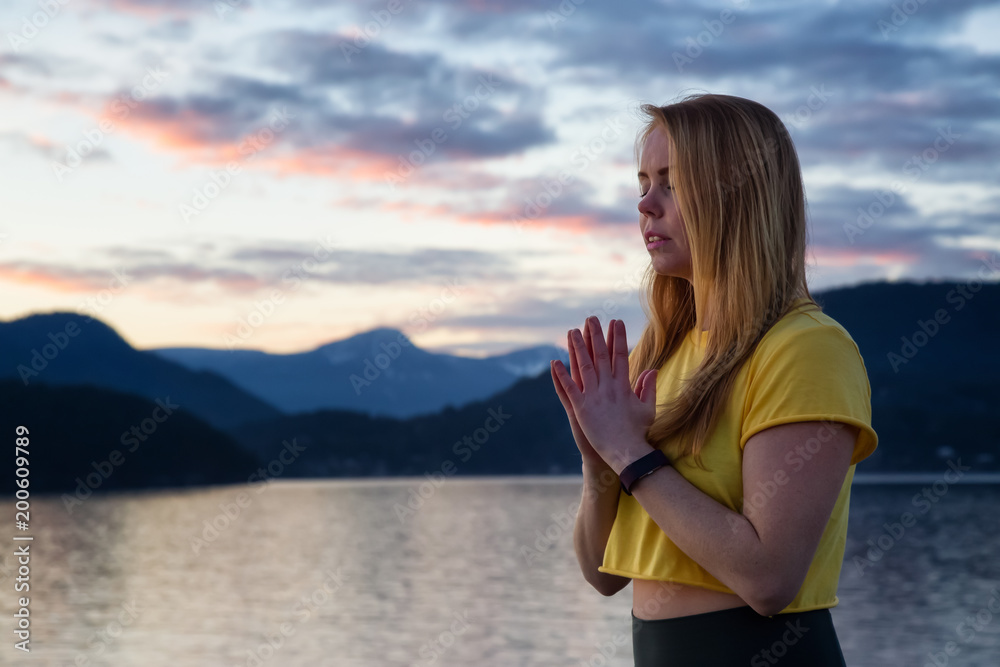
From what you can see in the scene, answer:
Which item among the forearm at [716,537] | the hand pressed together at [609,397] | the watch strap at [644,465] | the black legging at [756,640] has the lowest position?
the black legging at [756,640]

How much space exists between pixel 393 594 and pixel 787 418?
50.8 meters

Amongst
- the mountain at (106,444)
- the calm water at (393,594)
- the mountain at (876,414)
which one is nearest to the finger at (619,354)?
the calm water at (393,594)

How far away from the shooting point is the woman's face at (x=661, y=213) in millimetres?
2088

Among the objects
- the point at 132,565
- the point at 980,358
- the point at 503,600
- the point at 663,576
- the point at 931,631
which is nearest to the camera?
the point at 663,576

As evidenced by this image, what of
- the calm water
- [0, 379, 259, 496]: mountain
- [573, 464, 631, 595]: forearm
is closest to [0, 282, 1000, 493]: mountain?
[0, 379, 259, 496]: mountain

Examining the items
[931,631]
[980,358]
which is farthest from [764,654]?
[980,358]

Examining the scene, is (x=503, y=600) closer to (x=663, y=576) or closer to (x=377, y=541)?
(x=377, y=541)

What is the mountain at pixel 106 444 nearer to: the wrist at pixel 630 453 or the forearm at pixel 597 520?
the forearm at pixel 597 520

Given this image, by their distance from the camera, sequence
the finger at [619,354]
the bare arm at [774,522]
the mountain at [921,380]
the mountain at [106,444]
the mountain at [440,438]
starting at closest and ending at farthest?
the bare arm at [774,522]
the finger at [619,354]
the mountain at [106,444]
the mountain at [921,380]
the mountain at [440,438]

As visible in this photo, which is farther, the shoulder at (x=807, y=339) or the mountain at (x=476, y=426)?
the mountain at (x=476, y=426)

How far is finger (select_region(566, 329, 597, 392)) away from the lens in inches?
77.4

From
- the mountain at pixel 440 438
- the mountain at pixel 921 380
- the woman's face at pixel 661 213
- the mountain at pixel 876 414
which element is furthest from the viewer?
the mountain at pixel 440 438

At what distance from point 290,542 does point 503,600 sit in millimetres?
40263

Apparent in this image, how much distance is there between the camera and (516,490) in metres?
153
